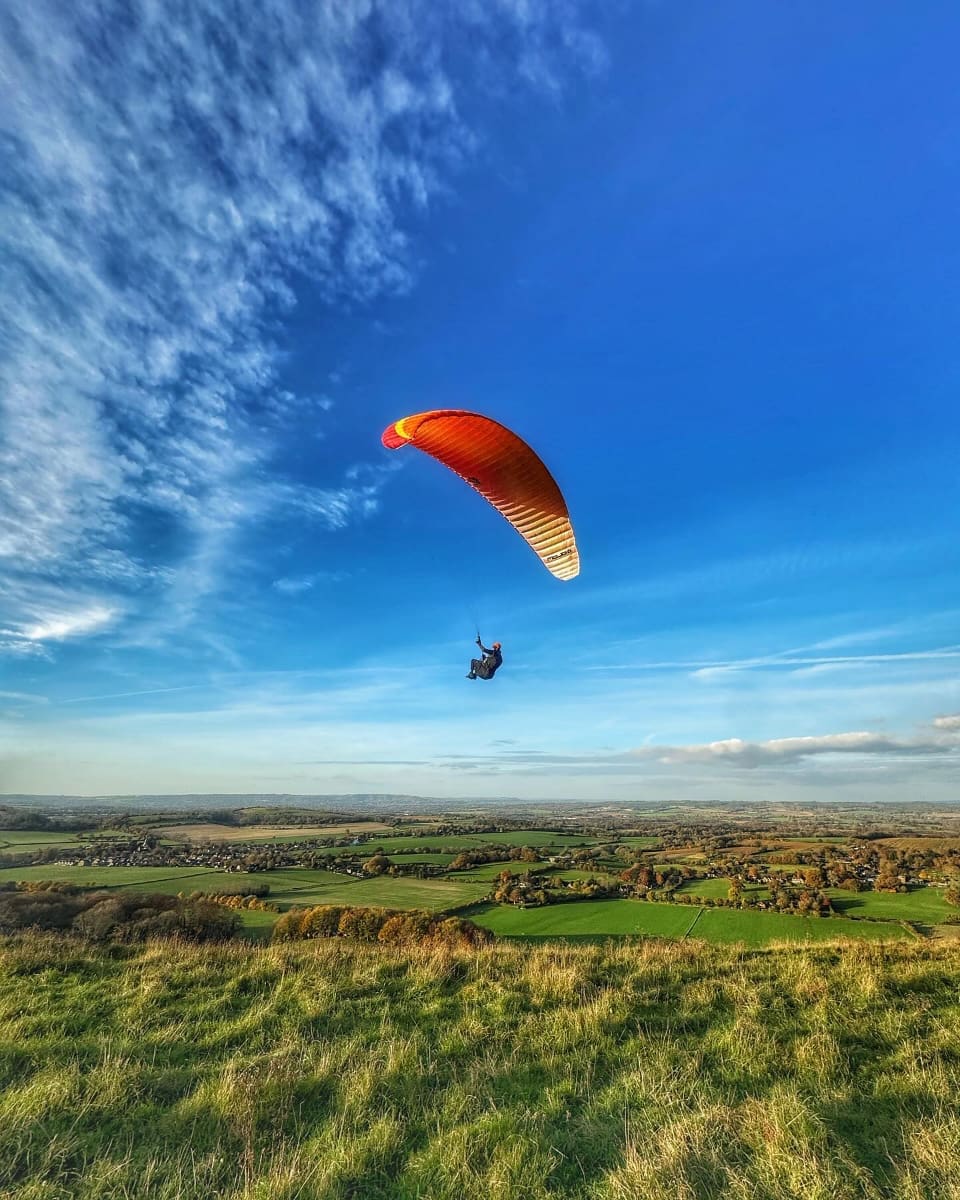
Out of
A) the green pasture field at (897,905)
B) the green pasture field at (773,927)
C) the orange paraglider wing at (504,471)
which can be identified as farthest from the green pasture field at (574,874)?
the orange paraglider wing at (504,471)

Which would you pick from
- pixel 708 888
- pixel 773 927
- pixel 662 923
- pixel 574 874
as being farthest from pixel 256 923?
pixel 574 874

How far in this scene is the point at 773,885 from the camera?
3048 centimetres

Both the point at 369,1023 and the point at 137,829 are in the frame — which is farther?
the point at 137,829

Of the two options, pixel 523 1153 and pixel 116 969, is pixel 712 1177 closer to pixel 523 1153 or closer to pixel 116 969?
pixel 523 1153

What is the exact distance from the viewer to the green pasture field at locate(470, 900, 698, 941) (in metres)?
21.5

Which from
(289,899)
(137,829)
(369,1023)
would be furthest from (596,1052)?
(137,829)

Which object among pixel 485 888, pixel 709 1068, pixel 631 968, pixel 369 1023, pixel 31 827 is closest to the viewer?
pixel 709 1068

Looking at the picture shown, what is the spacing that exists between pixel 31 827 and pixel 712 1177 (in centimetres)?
8870

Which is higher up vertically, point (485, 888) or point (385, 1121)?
point (385, 1121)

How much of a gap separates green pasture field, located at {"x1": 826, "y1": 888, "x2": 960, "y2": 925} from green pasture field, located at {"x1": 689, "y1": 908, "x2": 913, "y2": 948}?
1.45m

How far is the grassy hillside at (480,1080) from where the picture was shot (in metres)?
3.93

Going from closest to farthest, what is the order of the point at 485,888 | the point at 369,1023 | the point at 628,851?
the point at 369,1023 → the point at 485,888 → the point at 628,851

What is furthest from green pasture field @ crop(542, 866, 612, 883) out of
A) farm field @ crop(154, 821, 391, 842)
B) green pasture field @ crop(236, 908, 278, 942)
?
farm field @ crop(154, 821, 391, 842)

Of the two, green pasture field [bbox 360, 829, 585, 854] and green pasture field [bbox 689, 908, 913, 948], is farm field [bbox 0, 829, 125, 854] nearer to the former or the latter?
green pasture field [bbox 360, 829, 585, 854]
